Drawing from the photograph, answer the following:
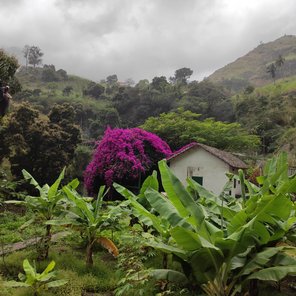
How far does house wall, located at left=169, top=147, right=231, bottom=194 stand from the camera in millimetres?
20281

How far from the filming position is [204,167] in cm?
2083

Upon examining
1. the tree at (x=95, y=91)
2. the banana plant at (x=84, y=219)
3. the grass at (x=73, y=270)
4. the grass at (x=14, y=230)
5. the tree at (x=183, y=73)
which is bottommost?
the grass at (x=73, y=270)

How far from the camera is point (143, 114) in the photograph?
45562 millimetres

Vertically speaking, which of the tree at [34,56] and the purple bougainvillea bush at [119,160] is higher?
the tree at [34,56]

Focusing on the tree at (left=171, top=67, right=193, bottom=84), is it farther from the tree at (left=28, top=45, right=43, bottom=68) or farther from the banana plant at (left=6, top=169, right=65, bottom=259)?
the banana plant at (left=6, top=169, right=65, bottom=259)

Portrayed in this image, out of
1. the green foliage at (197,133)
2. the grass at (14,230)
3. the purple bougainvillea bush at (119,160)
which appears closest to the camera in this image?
the grass at (14,230)

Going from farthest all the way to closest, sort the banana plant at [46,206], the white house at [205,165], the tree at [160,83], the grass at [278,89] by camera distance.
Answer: the tree at [160,83]
the grass at [278,89]
the white house at [205,165]
the banana plant at [46,206]

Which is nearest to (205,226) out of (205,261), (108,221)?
(205,261)

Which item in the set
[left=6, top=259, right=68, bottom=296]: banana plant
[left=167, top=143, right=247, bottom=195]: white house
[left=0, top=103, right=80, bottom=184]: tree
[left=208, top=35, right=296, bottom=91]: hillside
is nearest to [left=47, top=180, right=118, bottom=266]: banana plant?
[left=6, top=259, right=68, bottom=296]: banana plant

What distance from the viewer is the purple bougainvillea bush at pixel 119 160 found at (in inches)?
741

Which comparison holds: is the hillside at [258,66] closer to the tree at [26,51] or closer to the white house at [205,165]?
the tree at [26,51]

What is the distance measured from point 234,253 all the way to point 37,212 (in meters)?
4.47

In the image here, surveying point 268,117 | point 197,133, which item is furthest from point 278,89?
point 197,133

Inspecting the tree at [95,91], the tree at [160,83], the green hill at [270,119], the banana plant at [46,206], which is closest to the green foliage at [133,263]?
the banana plant at [46,206]
